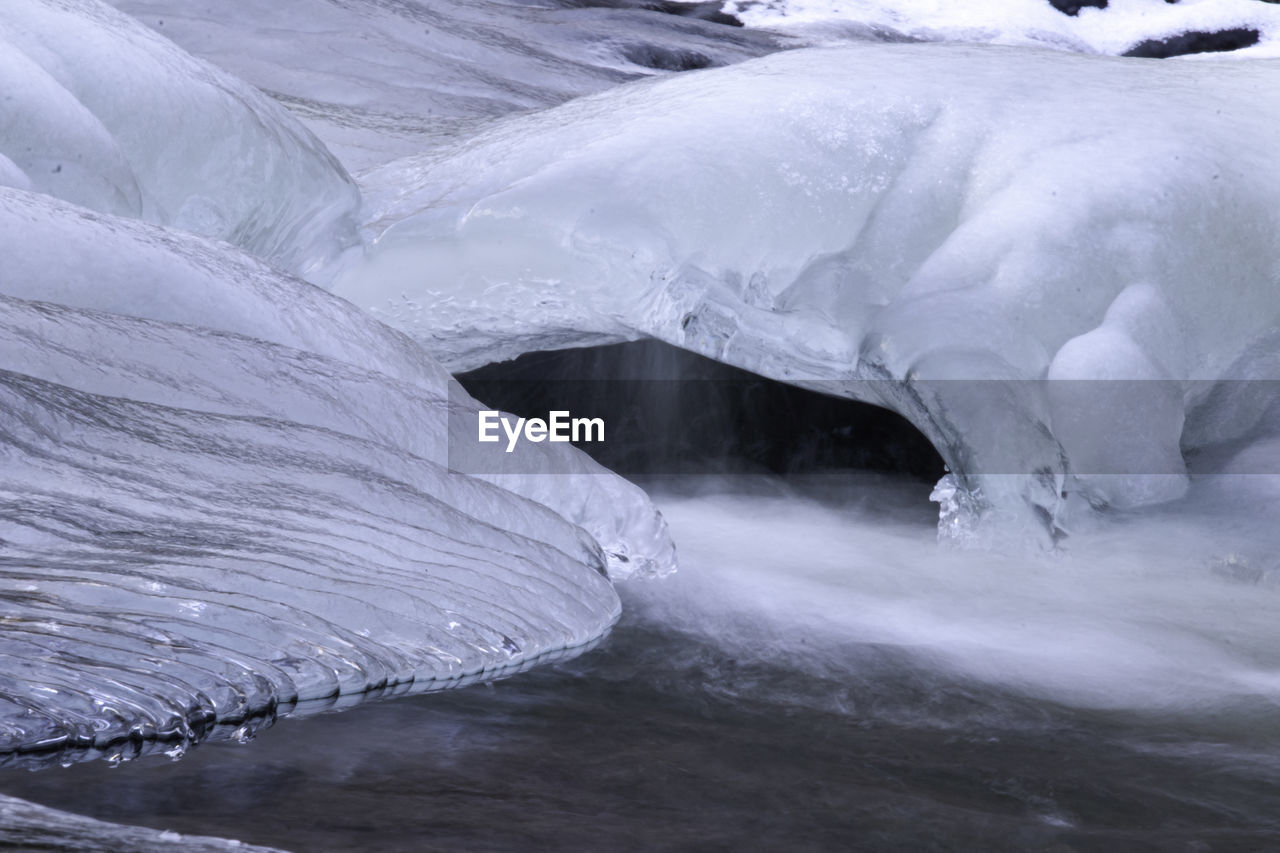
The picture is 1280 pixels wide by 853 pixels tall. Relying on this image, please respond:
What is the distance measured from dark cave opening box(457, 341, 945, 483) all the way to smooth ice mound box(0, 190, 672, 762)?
926mm

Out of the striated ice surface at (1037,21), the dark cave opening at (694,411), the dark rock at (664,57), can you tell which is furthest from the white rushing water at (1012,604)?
the striated ice surface at (1037,21)

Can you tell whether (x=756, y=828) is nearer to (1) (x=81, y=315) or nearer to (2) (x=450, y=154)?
(1) (x=81, y=315)

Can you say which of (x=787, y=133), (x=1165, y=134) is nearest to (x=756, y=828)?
(x=787, y=133)

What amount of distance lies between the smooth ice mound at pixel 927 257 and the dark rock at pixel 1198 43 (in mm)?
3284

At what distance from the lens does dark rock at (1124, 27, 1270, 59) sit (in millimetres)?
5805

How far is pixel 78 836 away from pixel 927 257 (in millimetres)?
1898

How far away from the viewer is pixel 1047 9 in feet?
18.9

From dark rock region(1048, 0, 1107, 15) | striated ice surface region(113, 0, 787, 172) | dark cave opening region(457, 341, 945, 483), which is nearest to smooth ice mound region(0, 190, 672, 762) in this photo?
dark cave opening region(457, 341, 945, 483)

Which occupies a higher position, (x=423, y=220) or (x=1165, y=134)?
(x=1165, y=134)

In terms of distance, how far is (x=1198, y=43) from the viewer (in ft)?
19.0

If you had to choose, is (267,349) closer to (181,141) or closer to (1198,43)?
(181,141)

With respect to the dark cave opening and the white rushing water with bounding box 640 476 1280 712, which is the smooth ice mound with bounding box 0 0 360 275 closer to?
the dark cave opening

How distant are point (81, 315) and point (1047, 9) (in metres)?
4.75

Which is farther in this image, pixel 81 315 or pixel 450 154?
pixel 450 154
